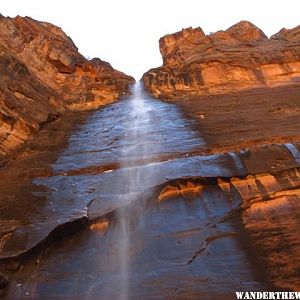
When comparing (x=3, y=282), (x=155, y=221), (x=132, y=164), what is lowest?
(x=3, y=282)

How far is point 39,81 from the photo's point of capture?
749 inches

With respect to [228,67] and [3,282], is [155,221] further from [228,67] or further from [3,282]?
[228,67]

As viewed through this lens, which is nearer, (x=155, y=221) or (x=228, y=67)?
(x=155, y=221)

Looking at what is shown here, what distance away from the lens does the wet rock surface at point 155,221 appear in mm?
7172

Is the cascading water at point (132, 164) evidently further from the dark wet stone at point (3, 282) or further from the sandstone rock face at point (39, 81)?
the sandstone rock face at point (39, 81)

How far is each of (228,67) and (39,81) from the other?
9125 mm

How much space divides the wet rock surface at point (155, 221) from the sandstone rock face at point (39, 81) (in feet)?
6.42

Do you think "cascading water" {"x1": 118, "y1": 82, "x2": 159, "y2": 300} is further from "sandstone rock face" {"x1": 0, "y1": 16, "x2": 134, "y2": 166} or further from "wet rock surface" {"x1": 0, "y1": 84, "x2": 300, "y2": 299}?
"sandstone rock face" {"x1": 0, "y1": 16, "x2": 134, "y2": 166}

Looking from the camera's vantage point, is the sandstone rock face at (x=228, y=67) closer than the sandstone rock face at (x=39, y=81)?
No

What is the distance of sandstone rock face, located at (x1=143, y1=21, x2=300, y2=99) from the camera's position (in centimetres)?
1939

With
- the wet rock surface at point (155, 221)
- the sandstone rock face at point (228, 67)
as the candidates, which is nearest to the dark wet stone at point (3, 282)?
the wet rock surface at point (155, 221)

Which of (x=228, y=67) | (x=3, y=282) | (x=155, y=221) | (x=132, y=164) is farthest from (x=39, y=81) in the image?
(x=3, y=282)

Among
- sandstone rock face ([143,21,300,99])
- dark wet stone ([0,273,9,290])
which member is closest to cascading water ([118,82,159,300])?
dark wet stone ([0,273,9,290])

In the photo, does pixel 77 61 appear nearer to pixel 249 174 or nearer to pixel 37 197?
pixel 37 197
